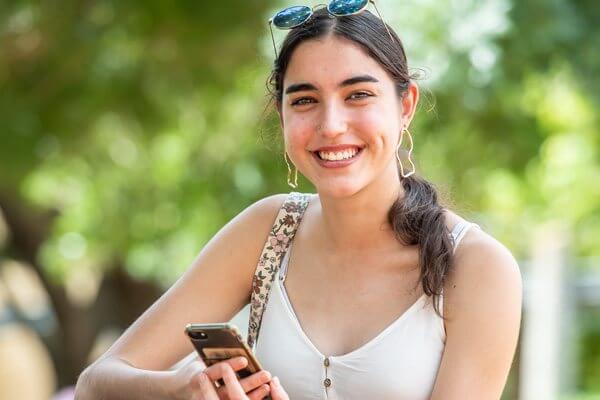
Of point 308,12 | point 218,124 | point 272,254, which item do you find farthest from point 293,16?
point 218,124

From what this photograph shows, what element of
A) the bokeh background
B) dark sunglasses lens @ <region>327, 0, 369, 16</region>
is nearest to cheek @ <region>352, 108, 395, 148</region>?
dark sunglasses lens @ <region>327, 0, 369, 16</region>

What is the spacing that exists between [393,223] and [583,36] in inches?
155

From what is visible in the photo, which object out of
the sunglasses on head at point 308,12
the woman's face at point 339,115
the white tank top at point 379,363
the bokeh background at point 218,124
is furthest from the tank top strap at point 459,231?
the bokeh background at point 218,124

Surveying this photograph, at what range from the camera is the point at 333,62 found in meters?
2.76

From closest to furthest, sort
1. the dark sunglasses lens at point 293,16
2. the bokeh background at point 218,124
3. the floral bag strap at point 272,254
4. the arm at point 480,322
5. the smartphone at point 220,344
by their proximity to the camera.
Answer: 1. the smartphone at point 220,344
2. the arm at point 480,322
3. the dark sunglasses lens at point 293,16
4. the floral bag strap at point 272,254
5. the bokeh background at point 218,124

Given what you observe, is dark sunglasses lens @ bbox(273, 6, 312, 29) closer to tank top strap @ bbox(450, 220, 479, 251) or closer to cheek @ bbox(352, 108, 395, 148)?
cheek @ bbox(352, 108, 395, 148)

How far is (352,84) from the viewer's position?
2.74 m

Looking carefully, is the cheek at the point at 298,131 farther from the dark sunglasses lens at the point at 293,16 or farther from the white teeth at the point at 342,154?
the dark sunglasses lens at the point at 293,16

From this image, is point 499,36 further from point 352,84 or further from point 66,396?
point 352,84

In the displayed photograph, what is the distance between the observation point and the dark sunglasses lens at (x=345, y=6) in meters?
2.81

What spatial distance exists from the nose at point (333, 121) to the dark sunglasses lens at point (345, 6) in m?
0.23

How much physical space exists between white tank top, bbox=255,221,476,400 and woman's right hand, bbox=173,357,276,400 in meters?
0.26

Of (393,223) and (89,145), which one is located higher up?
(89,145)

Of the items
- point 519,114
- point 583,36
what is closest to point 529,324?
point 519,114
